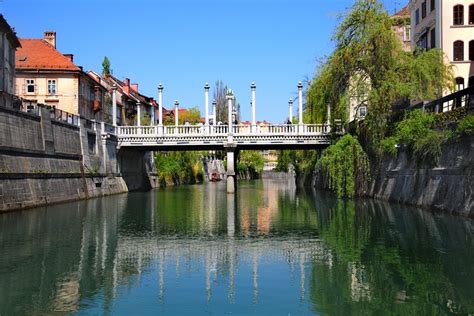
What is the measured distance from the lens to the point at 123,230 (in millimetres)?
26562

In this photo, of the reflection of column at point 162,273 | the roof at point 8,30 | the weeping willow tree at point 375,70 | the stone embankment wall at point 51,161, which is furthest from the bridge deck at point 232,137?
the reflection of column at point 162,273

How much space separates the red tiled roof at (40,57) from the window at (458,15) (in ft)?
130

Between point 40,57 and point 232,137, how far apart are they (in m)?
26.4

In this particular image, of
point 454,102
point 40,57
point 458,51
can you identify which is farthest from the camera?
point 40,57

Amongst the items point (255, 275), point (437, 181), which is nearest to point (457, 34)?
point (437, 181)

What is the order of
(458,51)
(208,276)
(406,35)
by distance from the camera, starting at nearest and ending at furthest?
1. (208,276)
2. (458,51)
3. (406,35)

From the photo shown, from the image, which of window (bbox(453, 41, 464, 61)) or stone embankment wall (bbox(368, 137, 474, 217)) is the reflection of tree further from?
window (bbox(453, 41, 464, 61))

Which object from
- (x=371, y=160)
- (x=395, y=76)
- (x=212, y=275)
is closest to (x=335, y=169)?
(x=371, y=160)

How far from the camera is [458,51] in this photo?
48844mm

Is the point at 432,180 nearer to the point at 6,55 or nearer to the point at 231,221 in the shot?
the point at 231,221

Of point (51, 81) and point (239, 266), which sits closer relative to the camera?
point (239, 266)

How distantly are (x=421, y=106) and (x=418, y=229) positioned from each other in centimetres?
1306

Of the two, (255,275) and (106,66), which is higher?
(106,66)

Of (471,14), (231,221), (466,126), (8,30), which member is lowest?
(231,221)
